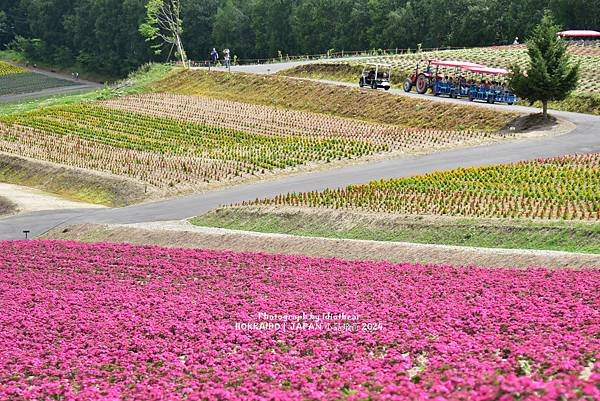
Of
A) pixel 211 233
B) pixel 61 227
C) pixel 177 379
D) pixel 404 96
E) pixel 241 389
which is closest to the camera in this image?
pixel 241 389

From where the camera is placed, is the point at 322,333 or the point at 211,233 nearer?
the point at 322,333

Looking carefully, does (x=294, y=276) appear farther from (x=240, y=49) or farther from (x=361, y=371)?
(x=240, y=49)

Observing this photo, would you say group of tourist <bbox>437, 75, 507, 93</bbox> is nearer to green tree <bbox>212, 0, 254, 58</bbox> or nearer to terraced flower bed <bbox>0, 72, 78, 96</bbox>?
terraced flower bed <bbox>0, 72, 78, 96</bbox>

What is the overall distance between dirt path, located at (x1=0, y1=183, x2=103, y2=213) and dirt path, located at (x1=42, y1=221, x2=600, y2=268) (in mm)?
5098

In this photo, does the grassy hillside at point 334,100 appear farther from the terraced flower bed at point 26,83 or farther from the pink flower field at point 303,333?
the terraced flower bed at point 26,83

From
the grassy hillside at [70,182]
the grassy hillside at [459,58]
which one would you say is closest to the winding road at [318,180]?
the grassy hillside at [70,182]

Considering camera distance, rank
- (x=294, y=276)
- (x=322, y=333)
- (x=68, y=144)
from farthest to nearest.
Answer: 1. (x=68, y=144)
2. (x=294, y=276)
3. (x=322, y=333)

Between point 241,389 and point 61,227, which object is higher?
point 241,389

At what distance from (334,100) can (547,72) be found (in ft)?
Answer: 62.0

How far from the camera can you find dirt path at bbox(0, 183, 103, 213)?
127 feet

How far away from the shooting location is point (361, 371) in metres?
13.9

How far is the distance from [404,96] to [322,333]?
43409 mm

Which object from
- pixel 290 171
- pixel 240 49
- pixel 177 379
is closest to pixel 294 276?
pixel 177 379

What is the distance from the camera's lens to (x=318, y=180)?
3903 centimetres
